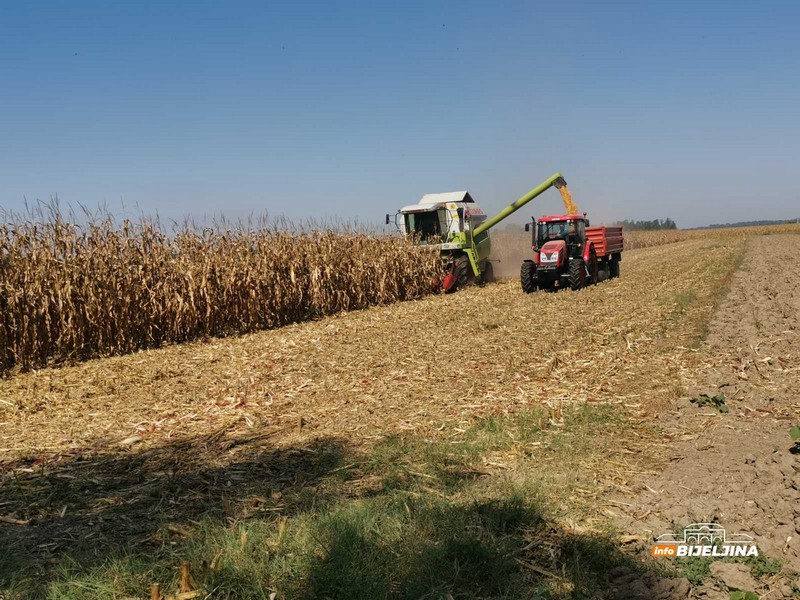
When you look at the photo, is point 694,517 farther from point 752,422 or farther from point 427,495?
point 752,422

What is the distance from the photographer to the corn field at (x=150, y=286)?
10531 mm

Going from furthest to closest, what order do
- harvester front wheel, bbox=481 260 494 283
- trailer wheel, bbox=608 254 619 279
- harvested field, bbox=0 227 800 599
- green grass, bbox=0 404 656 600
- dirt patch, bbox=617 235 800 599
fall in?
harvester front wheel, bbox=481 260 494 283 < trailer wheel, bbox=608 254 619 279 < dirt patch, bbox=617 235 800 599 < harvested field, bbox=0 227 800 599 < green grass, bbox=0 404 656 600

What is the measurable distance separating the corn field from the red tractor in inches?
180

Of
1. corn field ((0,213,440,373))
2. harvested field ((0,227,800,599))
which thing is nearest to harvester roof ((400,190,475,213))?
corn field ((0,213,440,373))

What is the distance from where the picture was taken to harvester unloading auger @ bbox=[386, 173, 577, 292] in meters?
19.1

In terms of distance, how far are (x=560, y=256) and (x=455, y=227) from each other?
14.1 ft

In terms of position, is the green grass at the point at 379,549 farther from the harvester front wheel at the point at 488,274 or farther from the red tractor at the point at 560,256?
the harvester front wheel at the point at 488,274

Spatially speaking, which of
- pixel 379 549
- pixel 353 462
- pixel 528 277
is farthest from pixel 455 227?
pixel 379 549

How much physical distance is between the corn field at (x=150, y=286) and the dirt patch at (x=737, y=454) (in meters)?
8.90

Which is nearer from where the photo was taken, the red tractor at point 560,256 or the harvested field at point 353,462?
the harvested field at point 353,462

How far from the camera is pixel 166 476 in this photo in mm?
5102

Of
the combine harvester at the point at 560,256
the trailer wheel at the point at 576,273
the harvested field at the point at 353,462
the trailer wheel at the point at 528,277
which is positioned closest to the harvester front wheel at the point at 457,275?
the combine harvester at the point at 560,256

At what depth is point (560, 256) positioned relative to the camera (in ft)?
52.4

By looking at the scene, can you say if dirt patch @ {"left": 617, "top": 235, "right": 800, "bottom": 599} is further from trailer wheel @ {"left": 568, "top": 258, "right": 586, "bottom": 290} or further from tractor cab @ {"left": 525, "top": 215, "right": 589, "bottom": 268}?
tractor cab @ {"left": 525, "top": 215, "right": 589, "bottom": 268}
